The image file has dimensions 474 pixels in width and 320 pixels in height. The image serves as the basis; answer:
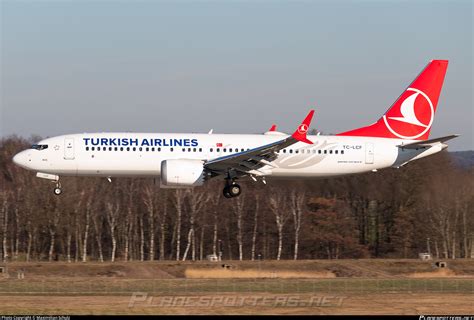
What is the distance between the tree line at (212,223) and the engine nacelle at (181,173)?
24.2m

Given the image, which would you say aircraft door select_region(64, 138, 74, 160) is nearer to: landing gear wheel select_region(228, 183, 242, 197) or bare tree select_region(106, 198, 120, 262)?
landing gear wheel select_region(228, 183, 242, 197)

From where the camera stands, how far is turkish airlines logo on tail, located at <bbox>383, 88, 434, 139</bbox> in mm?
49125

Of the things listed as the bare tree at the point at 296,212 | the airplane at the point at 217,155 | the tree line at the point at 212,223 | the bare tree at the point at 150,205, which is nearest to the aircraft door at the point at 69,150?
the airplane at the point at 217,155

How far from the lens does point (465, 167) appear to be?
2852 inches

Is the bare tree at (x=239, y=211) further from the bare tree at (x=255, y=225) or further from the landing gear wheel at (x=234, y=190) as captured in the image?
the landing gear wheel at (x=234, y=190)

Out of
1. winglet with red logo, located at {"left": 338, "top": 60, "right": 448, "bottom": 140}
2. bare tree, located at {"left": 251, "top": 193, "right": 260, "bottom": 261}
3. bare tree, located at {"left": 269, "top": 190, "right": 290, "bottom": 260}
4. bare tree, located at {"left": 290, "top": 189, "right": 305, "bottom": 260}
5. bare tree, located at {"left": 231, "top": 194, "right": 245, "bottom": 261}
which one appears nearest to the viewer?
winglet with red logo, located at {"left": 338, "top": 60, "right": 448, "bottom": 140}

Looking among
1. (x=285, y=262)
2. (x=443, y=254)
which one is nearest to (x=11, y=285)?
(x=285, y=262)

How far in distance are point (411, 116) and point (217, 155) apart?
40.2 ft

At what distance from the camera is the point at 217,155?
4522 cm

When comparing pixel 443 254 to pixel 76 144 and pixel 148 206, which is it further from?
pixel 76 144

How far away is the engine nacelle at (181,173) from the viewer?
43719 mm

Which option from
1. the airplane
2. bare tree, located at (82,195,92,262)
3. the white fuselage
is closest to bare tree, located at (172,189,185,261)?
bare tree, located at (82,195,92,262)

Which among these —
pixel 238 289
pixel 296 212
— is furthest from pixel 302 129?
pixel 296 212

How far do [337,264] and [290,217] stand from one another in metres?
22.1
